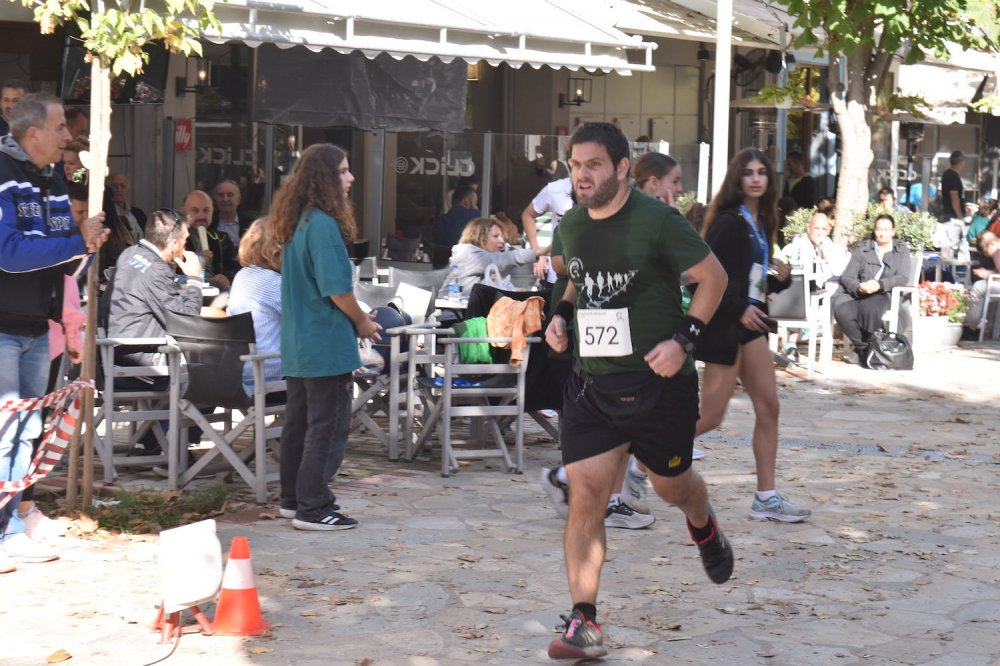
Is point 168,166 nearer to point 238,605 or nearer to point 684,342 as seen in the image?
point 238,605

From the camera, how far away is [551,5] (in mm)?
14219

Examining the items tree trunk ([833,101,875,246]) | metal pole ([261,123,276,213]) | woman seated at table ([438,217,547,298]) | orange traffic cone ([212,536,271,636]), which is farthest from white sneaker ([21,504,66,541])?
tree trunk ([833,101,875,246])

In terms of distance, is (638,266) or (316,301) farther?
(316,301)

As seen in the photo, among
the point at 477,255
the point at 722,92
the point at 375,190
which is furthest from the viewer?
the point at 375,190

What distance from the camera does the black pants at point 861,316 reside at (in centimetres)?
1362

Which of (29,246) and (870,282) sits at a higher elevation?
(29,246)

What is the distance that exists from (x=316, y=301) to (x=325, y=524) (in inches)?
41.1

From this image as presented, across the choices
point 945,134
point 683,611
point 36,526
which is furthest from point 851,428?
point 945,134

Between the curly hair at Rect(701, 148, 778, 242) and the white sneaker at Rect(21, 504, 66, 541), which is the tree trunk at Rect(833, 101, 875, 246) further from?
the white sneaker at Rect(21, 504, 66, 541)

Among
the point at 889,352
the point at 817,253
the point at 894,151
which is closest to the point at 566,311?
the point at 889,352

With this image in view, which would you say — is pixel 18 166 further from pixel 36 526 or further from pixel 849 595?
pixel 849 595

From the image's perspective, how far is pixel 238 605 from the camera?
5352 mm

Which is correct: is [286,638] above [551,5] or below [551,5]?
below

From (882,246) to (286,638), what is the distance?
32.0 ft
